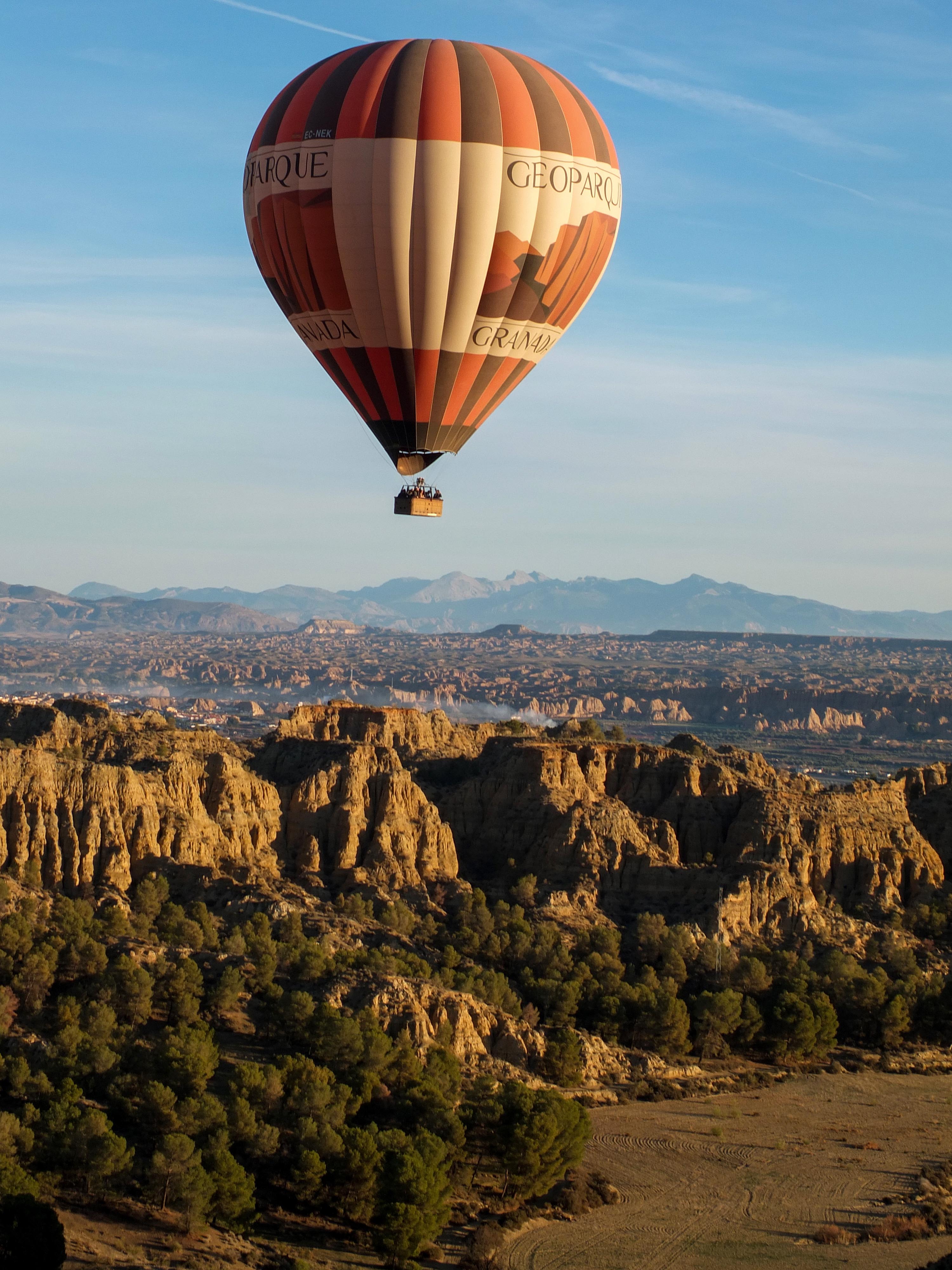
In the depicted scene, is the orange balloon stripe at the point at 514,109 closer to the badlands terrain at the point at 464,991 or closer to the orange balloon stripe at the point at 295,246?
the orange balloon stripe at the point at 295,246

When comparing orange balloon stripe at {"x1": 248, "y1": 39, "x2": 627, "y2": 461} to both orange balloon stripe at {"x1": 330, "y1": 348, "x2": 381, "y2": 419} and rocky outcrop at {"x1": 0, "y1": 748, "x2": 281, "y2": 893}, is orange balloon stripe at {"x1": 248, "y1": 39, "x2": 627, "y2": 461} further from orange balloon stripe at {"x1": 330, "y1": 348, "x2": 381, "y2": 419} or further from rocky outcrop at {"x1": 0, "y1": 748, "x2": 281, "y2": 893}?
rocky outcrop at {"x1": 0, "y1": 748, "x2": 281, "y2": 893}

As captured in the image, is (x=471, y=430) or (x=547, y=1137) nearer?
(x=547, y=1137)

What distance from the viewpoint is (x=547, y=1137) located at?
47.5m

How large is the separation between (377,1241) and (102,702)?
161 ft

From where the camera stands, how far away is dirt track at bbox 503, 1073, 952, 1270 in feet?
148

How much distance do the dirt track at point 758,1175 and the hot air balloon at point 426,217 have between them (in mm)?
20362

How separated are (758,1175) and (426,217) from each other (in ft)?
96.1

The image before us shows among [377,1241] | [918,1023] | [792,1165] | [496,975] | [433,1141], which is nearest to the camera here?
[377,1241]

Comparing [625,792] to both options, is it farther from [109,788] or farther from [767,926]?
[109,788]

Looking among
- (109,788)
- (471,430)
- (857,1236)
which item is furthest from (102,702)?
(857,1236)

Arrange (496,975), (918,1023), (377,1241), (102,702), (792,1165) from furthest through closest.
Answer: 1. (102,702)
2. (918,1023)
3. (496,975)
4. (792,1165)
5. (377,1241)

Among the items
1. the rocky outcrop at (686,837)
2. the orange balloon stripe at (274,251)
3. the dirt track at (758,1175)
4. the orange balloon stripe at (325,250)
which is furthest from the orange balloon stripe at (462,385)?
the rocky outcrop at (686,837)

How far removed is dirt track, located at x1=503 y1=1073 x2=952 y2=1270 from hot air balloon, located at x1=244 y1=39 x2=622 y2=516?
802 inches

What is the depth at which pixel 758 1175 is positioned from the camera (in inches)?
2020
